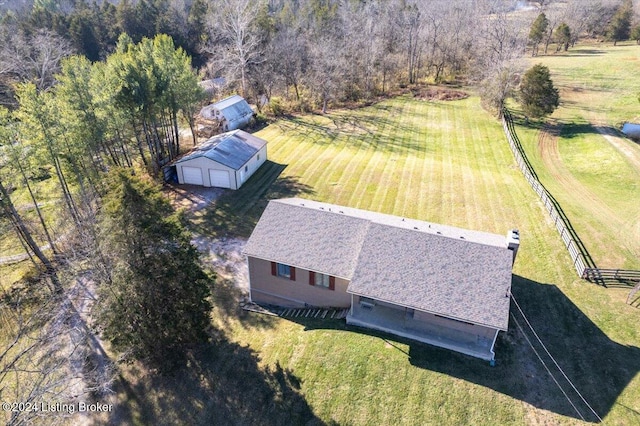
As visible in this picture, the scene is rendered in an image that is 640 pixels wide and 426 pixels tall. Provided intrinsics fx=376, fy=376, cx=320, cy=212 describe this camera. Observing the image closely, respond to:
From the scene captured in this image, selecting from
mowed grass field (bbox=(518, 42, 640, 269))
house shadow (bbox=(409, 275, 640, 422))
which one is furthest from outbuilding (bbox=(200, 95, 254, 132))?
house shadow (bbox=(409, 275, 640, 422))

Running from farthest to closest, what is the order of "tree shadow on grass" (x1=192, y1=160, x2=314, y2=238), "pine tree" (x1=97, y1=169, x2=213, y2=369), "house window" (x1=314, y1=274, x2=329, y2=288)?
"tree shadow on grass" (x1=192, y1=160, x2=314, y2=238) → "house window" (x1=314, y1=274, x2=329, y2=288) → "pine tree" (x1=97, y1=169, x2=213, y2=369)

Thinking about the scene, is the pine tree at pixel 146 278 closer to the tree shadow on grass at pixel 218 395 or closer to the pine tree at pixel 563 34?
the tree shadow on grass at pixel 218 395

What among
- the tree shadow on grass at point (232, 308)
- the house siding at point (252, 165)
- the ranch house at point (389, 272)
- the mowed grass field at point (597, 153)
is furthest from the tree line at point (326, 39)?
the ranch house at point (389, 272)

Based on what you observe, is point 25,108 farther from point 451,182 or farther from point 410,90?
point 410,90

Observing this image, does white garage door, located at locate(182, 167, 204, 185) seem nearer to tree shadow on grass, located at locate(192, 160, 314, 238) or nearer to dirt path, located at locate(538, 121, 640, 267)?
tree shadow on grass, located at locate(192, 160, 314, 238)

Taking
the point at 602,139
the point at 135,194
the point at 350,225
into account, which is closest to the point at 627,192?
the point at 602,139

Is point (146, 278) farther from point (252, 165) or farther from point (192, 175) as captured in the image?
point (252, 165)
